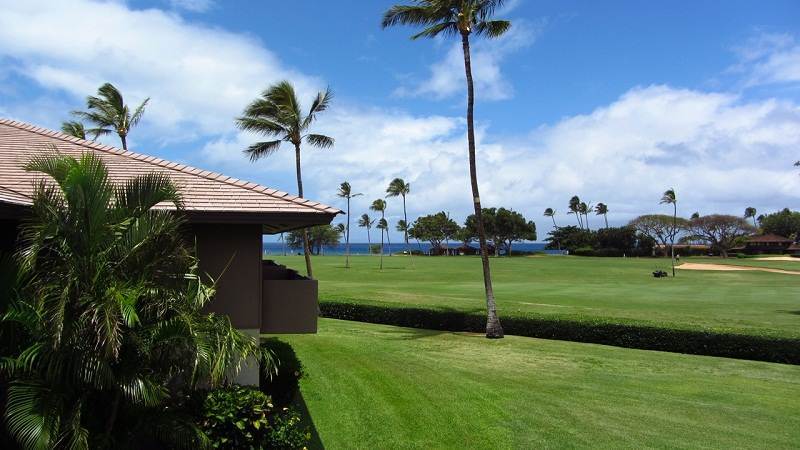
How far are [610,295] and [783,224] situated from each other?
115 metres

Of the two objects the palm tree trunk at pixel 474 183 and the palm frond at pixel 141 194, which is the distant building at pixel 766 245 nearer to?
the palm tree trunk at pixel 474 183

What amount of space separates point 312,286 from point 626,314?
66.9 ft

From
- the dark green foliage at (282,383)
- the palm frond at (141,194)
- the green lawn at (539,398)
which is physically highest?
the palm frond at (141,194)

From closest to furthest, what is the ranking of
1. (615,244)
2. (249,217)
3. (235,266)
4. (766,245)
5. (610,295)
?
(249,217) < (235,266) < (610,295) < (615,244) < (766,245)

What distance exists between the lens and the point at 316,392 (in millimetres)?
12750

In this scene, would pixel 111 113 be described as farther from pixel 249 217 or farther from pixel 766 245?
pixel 766 245

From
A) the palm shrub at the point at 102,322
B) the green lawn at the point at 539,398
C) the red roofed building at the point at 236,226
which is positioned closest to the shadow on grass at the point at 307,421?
the green lawn at the point at 539,398

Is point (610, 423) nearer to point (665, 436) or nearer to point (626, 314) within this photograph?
point (665, 436)

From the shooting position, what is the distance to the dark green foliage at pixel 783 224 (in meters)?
130

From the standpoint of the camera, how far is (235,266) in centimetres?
853

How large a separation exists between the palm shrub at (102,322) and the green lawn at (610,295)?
19335 millimetres

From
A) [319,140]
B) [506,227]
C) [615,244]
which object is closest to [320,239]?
[506,227]

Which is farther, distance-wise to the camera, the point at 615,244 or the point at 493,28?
the point at 615,244

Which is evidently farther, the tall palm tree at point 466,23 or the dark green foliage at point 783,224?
the dark green foliage at point 783,224
